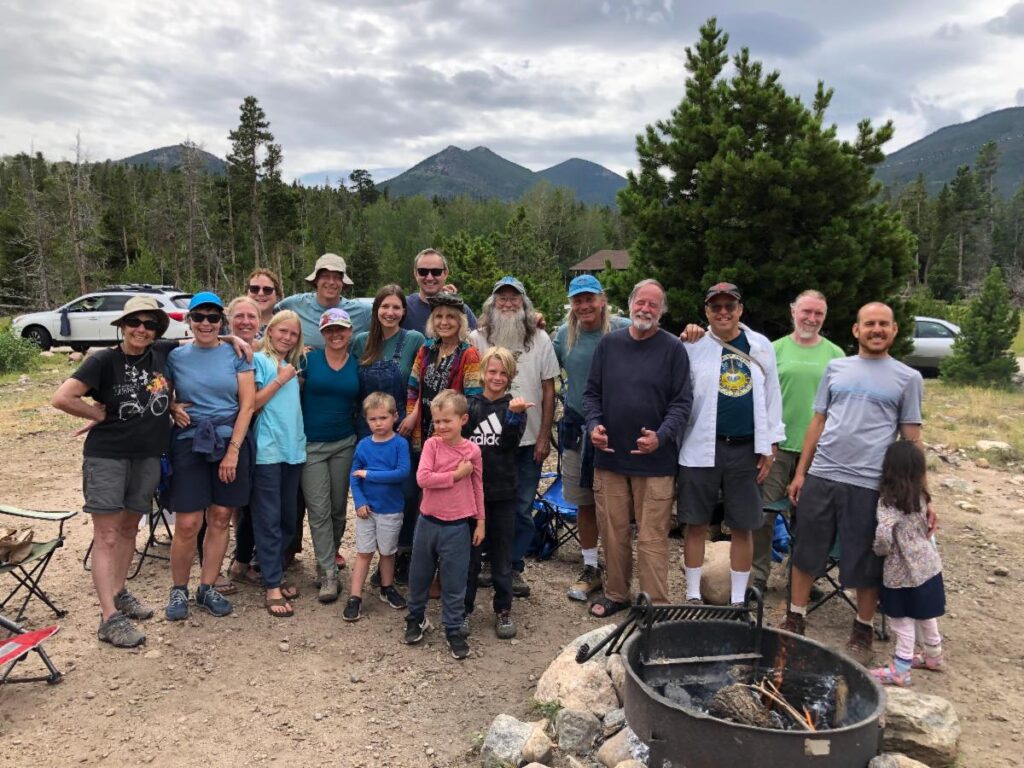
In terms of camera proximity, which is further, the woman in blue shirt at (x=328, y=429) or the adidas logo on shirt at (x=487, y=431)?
the woman in blue shirt at (x=328, y=429)

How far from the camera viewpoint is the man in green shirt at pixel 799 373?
4.24 m

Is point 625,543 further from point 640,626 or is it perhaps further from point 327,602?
point 327,602

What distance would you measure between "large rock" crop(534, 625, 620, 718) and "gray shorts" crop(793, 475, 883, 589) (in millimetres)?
1283

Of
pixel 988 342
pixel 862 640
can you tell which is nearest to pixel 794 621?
pixel 862 640

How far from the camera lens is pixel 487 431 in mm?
3898

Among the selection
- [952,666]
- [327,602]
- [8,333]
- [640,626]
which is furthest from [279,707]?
[8,333]

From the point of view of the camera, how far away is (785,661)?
2.98m

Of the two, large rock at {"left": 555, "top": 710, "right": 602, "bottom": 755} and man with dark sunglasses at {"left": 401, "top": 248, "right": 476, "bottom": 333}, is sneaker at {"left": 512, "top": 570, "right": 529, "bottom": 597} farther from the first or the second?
man with dark sunglasses at {"left": 401, "top": 248, "right": 476, "bottom": 333}

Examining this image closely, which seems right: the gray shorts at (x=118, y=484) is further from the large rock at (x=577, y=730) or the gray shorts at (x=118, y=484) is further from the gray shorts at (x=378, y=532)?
the large rock at (x=577, y=730)

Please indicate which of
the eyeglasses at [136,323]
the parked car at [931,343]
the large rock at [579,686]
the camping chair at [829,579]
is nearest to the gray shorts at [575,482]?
the camping chair at [829,579]

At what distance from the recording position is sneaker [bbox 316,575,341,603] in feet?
14.2

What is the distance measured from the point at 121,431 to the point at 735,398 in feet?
10.9

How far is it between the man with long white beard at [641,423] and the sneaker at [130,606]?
2.76 m

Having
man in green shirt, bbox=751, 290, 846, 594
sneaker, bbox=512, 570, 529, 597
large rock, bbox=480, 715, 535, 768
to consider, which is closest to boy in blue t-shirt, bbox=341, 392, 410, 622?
sneaker, bbox=512, 570, 529, 597
